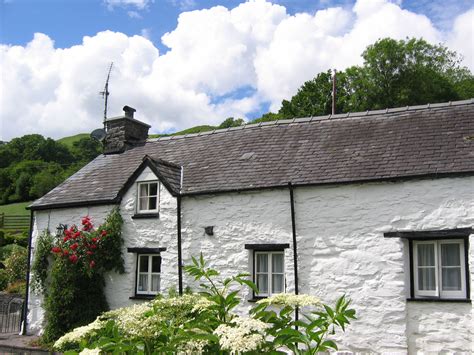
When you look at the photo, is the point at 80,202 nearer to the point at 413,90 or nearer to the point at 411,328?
the point at 411,328

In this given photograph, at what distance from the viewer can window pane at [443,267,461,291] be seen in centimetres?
982

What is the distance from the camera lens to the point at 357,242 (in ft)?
34.6

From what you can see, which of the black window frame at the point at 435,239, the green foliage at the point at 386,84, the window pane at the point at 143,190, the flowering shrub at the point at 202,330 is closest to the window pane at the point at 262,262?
the black window frame at the point at 435,239

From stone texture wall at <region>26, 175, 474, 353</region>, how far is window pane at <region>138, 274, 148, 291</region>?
803 mm

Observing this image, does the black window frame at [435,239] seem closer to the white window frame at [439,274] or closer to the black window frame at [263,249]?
the white window frame at [439,274]

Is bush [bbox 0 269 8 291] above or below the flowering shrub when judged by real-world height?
below

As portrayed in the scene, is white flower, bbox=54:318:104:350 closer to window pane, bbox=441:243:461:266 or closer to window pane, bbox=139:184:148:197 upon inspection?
window pane, bbox=441:243:461:266

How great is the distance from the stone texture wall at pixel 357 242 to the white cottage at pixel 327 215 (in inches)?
0.9

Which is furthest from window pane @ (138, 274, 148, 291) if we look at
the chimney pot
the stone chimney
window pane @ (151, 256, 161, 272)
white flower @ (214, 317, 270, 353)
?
white flower @ (214, 317, 270, 353)

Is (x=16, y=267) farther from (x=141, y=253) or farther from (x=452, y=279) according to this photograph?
(x=452, y=279)

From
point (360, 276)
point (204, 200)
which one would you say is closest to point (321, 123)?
point (204, 200)

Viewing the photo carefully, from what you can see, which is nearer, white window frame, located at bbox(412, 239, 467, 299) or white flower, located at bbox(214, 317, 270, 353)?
white flower, located at bbox(214, 317, 270, 353)

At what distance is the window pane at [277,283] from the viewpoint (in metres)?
11.4

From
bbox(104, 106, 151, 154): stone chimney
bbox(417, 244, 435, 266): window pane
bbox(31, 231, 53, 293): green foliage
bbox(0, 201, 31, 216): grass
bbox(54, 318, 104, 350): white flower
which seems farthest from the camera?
bbox(0, 201, 31, 216): grass
